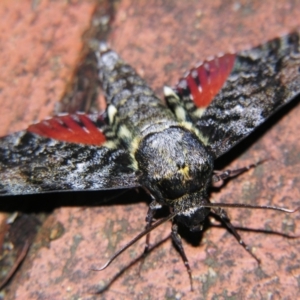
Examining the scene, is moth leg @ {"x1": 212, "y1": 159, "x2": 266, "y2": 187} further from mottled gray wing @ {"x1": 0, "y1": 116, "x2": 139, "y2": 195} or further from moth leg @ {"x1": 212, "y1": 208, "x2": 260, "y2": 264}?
mottled gray wing @ {"x1": 0, "y1": 116, "x2": 139, "y2": 195}

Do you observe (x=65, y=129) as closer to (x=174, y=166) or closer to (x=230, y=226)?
(x=174, y=166)

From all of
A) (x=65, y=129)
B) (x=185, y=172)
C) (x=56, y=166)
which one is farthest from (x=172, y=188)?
(x=65, y=129)

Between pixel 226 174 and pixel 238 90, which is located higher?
pixel 238 90

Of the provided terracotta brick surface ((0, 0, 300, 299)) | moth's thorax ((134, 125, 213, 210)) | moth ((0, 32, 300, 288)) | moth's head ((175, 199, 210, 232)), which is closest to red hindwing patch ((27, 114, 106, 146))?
moth ((0, 32, 300, 288))

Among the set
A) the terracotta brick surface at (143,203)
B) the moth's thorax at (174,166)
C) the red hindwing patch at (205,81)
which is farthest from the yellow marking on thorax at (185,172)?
the red hindwing patch at (205,81)

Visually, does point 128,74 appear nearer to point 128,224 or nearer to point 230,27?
point 230,27

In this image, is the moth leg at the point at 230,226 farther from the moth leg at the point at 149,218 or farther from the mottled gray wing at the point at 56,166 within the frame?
the mottled gray wing at the point at 56,166

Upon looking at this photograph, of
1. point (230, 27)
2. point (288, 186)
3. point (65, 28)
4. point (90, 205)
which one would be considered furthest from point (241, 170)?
point (65, 28)
